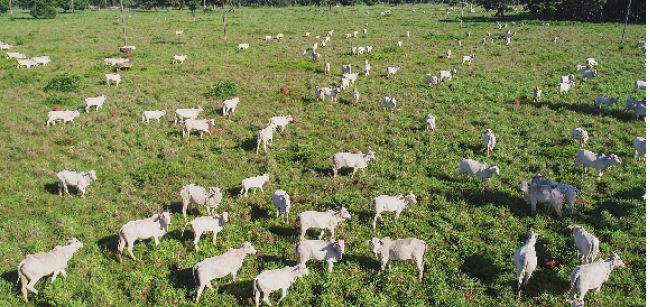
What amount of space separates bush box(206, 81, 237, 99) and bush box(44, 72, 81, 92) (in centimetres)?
926

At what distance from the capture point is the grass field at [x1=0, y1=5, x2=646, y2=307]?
9320 millimetres

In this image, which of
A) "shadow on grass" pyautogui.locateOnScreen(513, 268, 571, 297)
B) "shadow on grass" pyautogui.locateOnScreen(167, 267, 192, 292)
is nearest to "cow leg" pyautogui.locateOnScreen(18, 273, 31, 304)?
"shadow on grass" pyautogui.locateOnScreen(167, 267, 192, 292)

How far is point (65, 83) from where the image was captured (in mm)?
26609

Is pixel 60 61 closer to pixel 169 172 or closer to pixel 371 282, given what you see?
pixel 169 172

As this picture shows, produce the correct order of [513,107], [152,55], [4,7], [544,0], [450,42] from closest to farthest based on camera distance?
1. [513,107]
2. [152,55]
3. [450,42]
4. [544,0]
5. [4,7]

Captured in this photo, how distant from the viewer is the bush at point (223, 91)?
2506cm

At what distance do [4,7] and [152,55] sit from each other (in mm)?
88027

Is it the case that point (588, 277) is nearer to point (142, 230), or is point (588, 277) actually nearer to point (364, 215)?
point (364, 215)

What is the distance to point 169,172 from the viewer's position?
14992 mm

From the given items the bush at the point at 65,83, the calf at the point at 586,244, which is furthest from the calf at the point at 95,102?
the calf at the point at 586,244

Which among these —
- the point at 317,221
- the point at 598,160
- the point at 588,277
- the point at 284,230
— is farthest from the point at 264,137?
the point at 598,160

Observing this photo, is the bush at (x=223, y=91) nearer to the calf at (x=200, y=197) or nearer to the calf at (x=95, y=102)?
the calf at (x=95, y=102)

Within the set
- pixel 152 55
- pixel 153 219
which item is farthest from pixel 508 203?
pixel 152 55

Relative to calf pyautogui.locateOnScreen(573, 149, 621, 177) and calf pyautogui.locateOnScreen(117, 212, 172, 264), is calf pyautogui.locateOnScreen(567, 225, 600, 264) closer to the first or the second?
calf pyautogui.locateOnScreen(573, 149, 621, 177)
